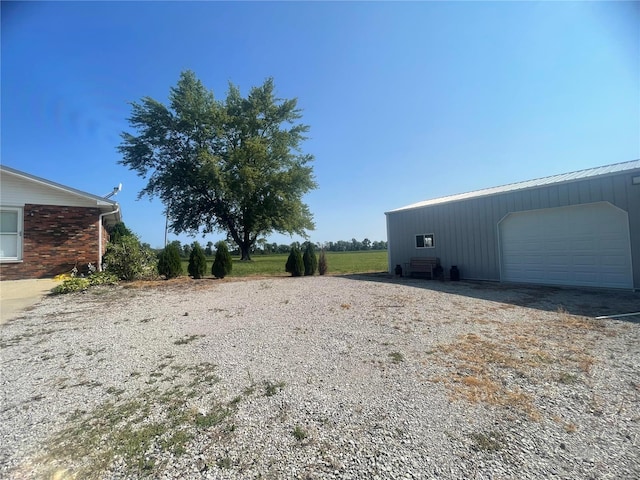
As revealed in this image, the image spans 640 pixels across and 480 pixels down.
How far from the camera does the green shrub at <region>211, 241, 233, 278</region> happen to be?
40.0 ft

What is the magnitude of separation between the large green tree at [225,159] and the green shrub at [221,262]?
1173cm

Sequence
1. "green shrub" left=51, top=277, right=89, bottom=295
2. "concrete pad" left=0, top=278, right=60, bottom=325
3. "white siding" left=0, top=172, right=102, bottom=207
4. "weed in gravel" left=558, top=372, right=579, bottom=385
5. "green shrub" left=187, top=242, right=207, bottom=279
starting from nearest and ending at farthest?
"weed in gravel" left=558, top=372, right=579, bottom=385
"concrete pad" left=0, top=278, right=60, bottom=325
"green shrub" left=51, top=277, right=89, bottom=295
"white siding" left=0, top=172, right=102, bottom=207
"green shrub" left=187, top=242, right=207, bottom=279

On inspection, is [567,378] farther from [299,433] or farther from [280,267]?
[280,267]

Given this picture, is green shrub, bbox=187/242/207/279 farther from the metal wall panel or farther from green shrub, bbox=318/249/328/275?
the metal wall panel

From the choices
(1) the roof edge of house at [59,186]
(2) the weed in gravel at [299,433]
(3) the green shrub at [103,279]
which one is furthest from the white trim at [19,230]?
(2) the weed in gravel at [299,433]

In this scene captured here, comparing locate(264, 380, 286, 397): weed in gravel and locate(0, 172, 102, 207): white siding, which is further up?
locate(0, 172, 102, 207): white siding

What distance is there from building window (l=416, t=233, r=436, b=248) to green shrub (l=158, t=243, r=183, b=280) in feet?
34.2

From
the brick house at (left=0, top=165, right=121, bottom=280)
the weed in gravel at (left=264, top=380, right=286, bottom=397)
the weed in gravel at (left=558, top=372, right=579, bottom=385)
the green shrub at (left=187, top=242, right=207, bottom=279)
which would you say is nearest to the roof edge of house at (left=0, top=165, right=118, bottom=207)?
the brick house at (left=0, top=165, right=121, bottom=280)

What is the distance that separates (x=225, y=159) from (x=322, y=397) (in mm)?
25417

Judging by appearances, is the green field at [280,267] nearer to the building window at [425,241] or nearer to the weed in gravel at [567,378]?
the building window at [425,241]

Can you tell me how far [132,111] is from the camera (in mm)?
24406

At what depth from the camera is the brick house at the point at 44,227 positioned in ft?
32.8

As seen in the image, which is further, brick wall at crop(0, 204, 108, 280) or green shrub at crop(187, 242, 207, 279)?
green shrub at crop(187, 242, 207, 279)

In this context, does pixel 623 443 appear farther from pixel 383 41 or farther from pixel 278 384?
pixel 383 41
